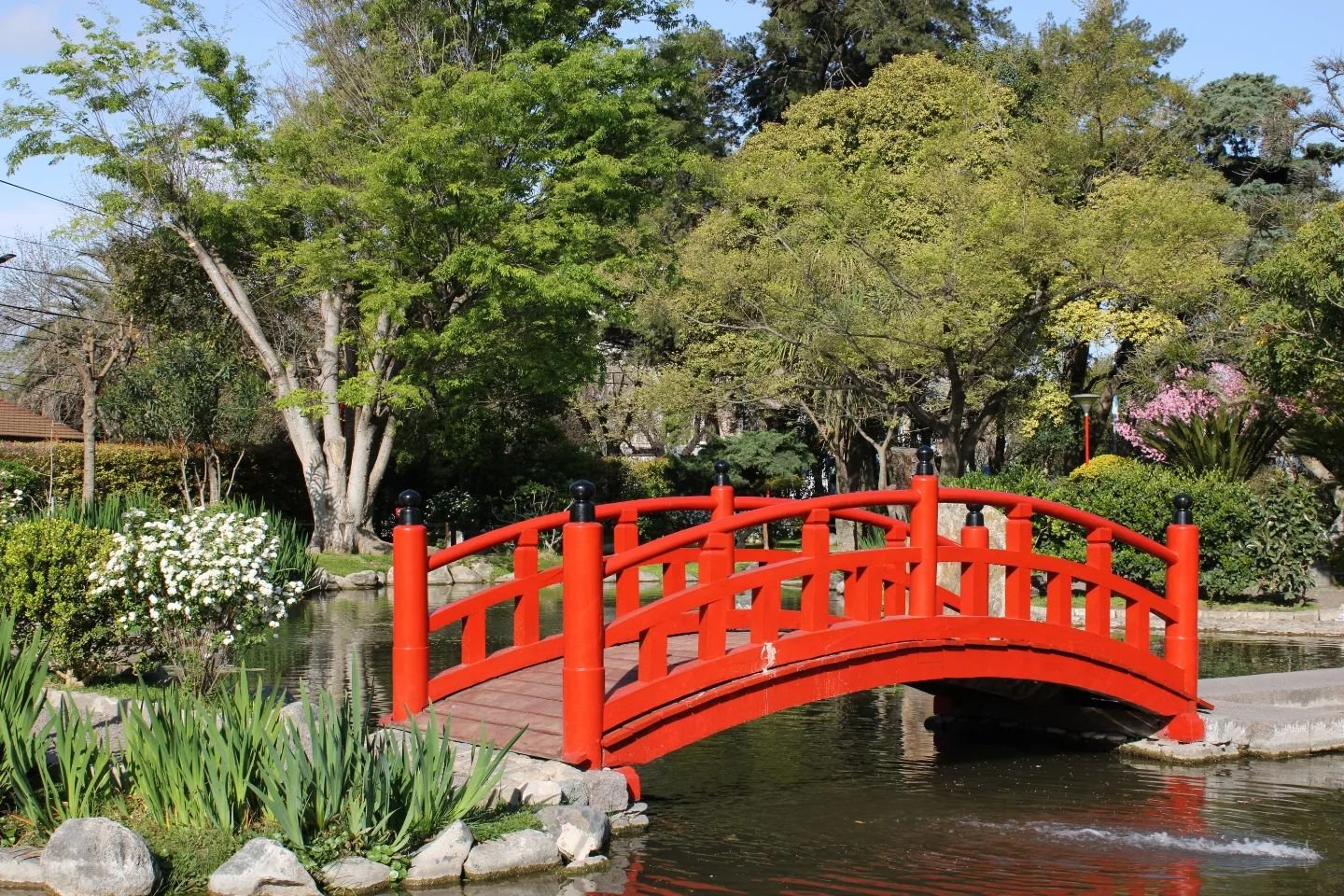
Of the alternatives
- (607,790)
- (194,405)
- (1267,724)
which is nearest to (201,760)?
(607,790)

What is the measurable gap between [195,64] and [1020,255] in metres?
15.5

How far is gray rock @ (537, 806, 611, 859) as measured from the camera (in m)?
6.69

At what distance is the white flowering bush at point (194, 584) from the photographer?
28.4 feet

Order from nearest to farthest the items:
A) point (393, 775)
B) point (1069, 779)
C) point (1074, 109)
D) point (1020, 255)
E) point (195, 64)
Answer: point (393, 775) < point (1069, 779) < point (1020, 255) < point (195, 64) < point (1074, 109)

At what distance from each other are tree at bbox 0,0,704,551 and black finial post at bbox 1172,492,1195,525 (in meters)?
14.2

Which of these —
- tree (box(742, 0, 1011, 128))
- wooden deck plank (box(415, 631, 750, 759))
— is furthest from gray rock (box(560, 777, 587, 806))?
tree (box(742, 0, 1011, 128))

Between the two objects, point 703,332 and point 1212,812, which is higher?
point 703,332

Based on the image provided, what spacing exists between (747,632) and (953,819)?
2.37m

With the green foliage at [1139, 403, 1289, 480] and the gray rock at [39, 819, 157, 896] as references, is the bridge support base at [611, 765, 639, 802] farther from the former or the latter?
the green foliage at [1139, 403, 1289, 480]

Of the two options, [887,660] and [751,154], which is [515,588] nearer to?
[887,660]

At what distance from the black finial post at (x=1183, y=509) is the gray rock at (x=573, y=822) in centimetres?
509

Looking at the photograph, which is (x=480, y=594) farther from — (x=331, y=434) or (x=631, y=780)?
(x=331, y=434)

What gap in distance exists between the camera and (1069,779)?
9195mm

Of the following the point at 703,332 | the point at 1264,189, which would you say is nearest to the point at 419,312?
the point at 703,332
